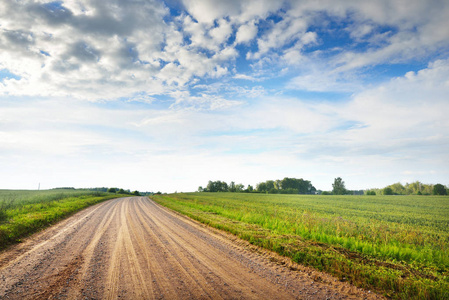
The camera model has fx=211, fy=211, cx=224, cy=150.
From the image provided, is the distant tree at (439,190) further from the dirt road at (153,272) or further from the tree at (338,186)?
the dirt road at (153,272)

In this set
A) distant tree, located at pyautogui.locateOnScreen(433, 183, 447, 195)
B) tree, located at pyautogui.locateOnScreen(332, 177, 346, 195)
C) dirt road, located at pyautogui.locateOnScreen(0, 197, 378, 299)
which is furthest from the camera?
tree, located at pyautogui.locateOnScreen(332, 177, 346, 195)

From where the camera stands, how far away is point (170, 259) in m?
7.25

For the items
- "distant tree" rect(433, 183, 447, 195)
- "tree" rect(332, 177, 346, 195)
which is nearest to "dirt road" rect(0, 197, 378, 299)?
"distant tree" rect(433, 183, 447, 195)

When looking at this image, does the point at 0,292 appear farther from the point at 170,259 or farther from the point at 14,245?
the point at 14,245

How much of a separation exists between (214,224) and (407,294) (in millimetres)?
9804

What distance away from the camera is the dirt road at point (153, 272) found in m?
5.02

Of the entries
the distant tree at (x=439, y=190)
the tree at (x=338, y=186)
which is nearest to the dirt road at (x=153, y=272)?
the distant tree at (x=439, y=190)

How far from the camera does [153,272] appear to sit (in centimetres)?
613

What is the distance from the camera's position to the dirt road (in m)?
5.02

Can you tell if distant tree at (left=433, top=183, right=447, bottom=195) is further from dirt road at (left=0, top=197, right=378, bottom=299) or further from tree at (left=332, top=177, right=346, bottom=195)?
dirt road at (left=0, top=197, right=378, bottom=299)

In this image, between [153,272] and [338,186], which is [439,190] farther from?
[153,272]

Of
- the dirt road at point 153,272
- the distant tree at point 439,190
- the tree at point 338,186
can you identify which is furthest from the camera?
the tree at point 338,186

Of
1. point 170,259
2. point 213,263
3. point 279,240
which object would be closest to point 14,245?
point 170,259

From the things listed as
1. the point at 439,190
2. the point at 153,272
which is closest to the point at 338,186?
the point at 439,190
